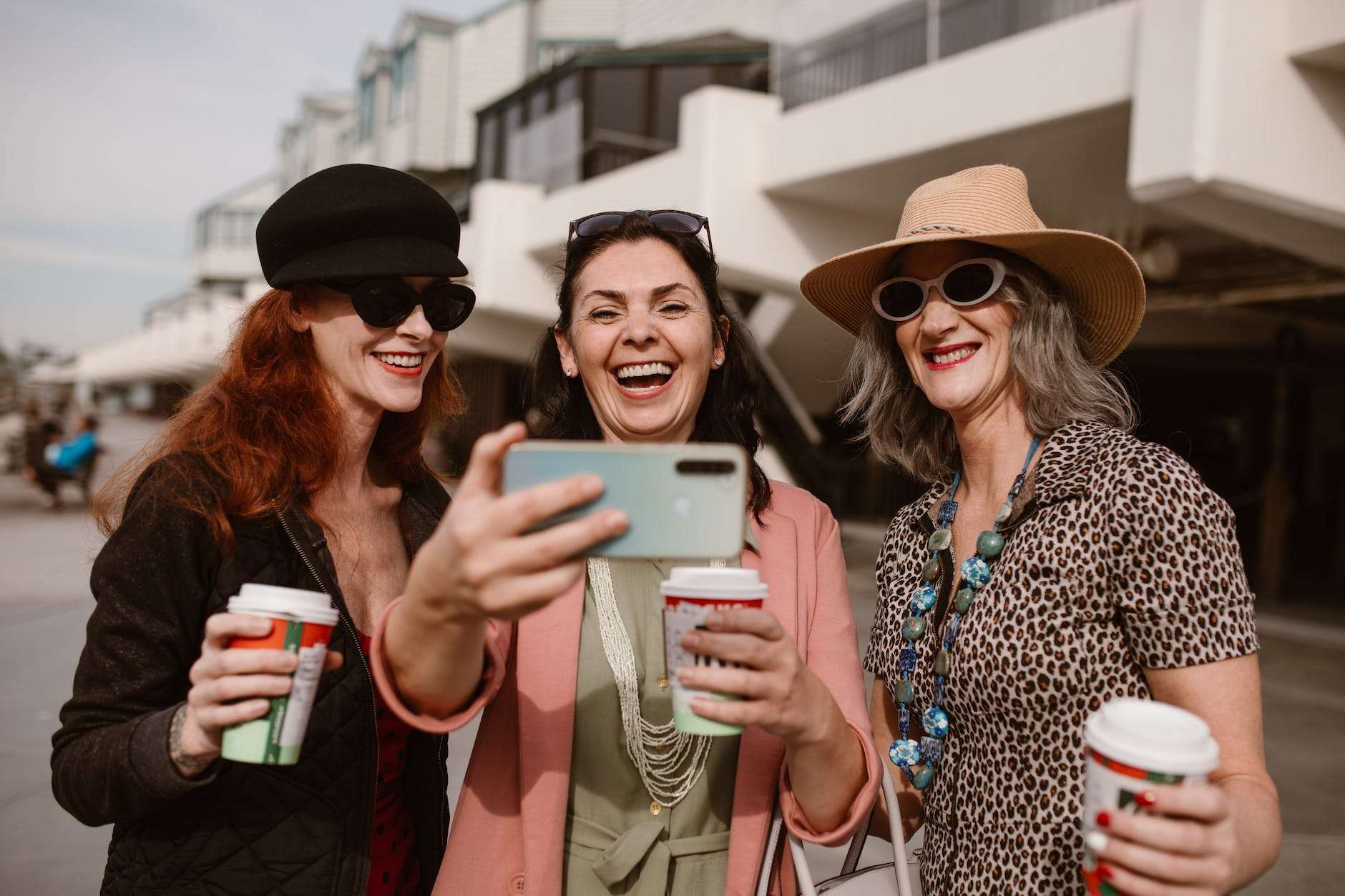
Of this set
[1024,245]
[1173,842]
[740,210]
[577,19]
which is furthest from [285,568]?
[577,19]

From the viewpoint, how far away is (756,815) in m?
1.79

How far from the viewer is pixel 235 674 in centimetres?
135

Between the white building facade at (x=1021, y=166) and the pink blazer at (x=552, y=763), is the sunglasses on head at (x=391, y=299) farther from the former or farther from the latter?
the pink blazer at (x=552, y=763)

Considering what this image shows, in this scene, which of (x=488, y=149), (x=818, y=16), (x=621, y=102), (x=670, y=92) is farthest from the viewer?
(x=488, y=149)

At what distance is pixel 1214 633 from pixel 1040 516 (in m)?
0.37

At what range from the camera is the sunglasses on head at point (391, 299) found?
198cm

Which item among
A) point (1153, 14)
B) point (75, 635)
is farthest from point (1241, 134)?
point (75, 635)

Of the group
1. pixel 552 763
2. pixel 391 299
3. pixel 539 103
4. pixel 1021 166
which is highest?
pixel 539 103

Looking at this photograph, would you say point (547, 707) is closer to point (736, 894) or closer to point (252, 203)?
point (736, 894)

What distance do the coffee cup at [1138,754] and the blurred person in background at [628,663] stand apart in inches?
16.2

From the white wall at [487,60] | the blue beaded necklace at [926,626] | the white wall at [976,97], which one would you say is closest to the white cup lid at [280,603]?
the blue beaded necklace at [926,626]

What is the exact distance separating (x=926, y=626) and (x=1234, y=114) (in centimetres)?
589

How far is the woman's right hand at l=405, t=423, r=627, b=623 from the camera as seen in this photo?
1136 millimetres

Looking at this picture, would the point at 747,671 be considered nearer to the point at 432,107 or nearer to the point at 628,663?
the point at 628,663
